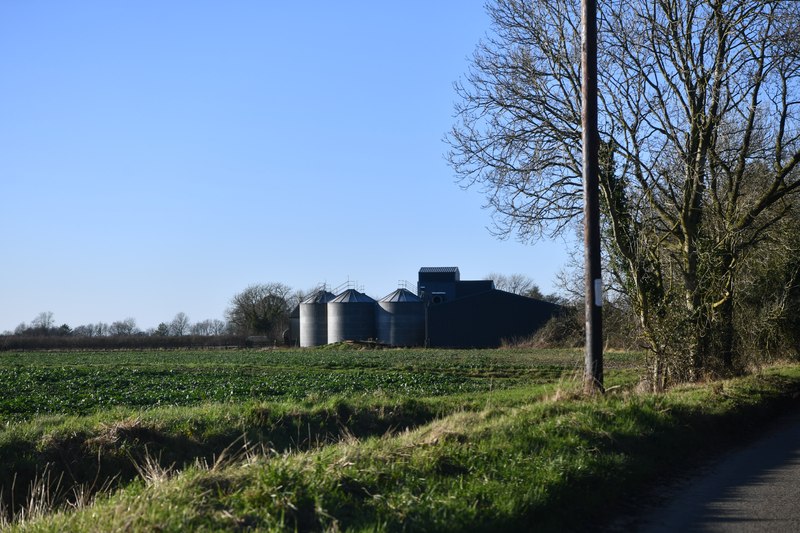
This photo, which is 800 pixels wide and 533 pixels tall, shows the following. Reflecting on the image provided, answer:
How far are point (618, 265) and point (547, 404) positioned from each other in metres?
7.46

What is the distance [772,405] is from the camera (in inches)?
610

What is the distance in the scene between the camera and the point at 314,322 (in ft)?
282

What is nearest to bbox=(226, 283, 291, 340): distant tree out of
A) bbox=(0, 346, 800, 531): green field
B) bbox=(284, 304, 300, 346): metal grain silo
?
bbox=(284, 304, 300, 346): metal grain silo

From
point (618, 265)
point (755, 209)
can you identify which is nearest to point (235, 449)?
point (618, 265)

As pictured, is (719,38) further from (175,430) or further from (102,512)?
(102,512)

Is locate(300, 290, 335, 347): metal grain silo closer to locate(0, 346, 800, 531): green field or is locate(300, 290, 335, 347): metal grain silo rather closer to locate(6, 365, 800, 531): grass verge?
locate(0, 346, 800, 531): green field

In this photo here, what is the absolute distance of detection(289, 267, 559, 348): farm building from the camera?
73.1 m

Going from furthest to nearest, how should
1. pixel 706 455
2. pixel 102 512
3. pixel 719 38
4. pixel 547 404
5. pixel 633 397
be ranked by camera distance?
pixel 719 38, pixel 633 397, pixel 547 404, pixel 706 455, pixel 102 512

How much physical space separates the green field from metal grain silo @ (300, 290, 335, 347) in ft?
212

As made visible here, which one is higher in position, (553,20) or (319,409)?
(553,20)

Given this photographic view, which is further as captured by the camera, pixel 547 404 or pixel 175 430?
pixel 175 430

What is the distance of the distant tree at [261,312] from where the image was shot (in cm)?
10438

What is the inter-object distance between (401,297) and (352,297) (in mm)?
6349

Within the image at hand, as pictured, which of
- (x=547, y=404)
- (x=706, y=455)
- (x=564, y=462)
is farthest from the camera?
(x=547, y=404)
